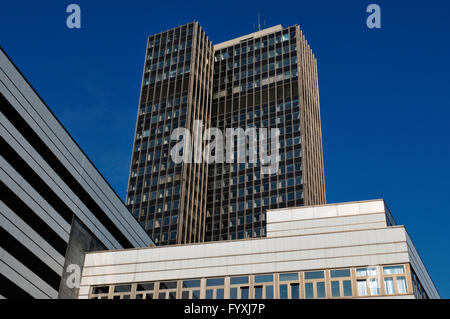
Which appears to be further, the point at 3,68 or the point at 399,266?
the point at 3,68

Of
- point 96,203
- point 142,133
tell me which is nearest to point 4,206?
point 96,203

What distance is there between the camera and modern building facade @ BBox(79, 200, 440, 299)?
42094mm

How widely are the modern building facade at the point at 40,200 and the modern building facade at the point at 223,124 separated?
72468mm

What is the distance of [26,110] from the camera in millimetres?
47750

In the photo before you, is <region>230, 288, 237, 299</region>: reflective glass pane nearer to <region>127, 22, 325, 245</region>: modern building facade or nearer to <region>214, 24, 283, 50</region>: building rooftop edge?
<region>127, 22, 325, 245</region>: modern building facade

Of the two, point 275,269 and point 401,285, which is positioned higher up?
point 275,269

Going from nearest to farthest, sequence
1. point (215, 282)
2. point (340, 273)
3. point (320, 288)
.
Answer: point (320, 288) → point (340, 273) → point (215, 282)

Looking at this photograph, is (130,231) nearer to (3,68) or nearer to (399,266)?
(3,68)

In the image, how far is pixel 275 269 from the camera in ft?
145

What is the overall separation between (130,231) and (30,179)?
1918 centimetres

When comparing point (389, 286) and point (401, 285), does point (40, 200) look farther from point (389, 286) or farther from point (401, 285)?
point (401, 285)

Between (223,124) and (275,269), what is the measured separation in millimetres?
115845

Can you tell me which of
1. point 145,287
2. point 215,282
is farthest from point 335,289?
point 145,287

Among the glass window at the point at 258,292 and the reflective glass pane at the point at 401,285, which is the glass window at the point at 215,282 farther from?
the reflective glass pane at the point at 401,285
